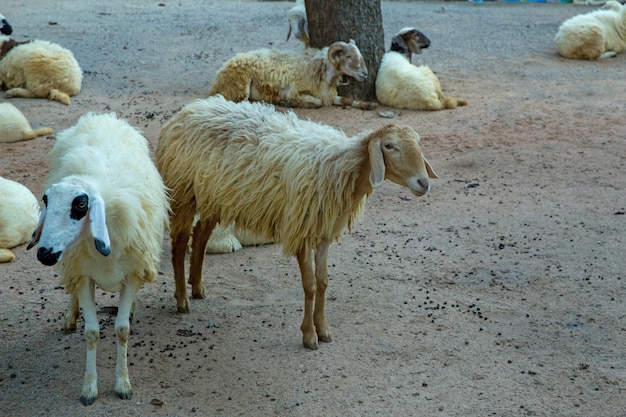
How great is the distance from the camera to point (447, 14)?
17250mm

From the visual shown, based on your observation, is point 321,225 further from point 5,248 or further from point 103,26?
point 103,26

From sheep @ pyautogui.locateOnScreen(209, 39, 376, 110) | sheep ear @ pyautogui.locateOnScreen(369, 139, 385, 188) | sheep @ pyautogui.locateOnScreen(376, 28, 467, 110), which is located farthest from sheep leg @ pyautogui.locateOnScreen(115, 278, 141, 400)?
sheep @ pyautogui.locateOnScreen(376, 28, 467, 110)

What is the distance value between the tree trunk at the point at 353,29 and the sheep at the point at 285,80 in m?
0.22

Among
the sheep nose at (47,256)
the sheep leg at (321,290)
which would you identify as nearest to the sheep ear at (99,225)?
the sheep nose at (47,256)

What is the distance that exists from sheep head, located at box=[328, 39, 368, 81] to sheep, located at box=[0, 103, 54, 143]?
12.9 feet

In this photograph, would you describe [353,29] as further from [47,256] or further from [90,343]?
[47,256]

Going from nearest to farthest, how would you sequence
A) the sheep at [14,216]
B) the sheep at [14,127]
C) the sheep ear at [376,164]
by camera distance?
the sheep ear at [376,164] < the sheep at [14,216] < the sheep at [14,127]

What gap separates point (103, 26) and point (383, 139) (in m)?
11.5

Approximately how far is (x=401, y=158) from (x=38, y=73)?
744 centimetres

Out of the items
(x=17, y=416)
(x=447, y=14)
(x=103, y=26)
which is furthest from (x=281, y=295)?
(x=447, y=14)

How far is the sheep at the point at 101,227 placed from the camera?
4328 millimetres

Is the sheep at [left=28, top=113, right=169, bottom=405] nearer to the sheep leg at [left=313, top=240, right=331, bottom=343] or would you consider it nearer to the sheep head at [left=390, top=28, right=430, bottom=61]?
the sheep leg at [left=313, top=240, right=331, bottom=343]

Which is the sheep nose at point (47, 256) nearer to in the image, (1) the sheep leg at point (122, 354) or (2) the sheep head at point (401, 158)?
(1) the sheep leg at point (122, 354)

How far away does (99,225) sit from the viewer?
14.3ft
